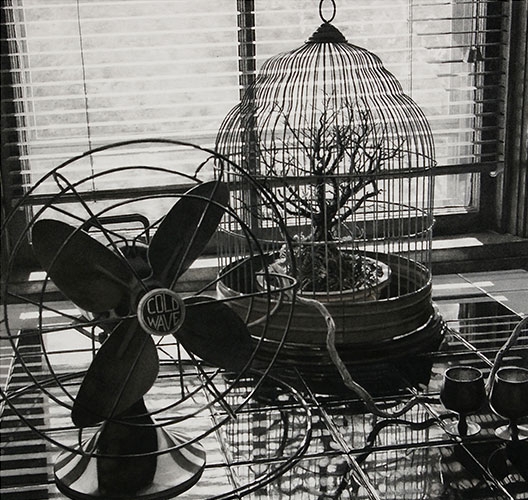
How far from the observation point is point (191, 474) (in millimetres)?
1480

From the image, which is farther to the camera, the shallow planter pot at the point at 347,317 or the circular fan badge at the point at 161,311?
the shallow planter pot at the point at 347,317

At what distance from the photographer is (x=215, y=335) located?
1576 mm

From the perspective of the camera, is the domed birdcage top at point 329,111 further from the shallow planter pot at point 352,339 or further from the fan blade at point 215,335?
the fan blade at point 215,335

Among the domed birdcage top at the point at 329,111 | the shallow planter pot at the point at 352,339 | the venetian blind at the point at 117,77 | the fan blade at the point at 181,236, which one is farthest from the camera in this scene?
the venetian blind at the point at 117,77

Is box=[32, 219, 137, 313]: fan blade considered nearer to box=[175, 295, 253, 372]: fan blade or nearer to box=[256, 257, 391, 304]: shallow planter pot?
box=[175, 295, 253, 372]: fan blade

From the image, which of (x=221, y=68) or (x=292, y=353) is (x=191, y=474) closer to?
(x=292, y=353)

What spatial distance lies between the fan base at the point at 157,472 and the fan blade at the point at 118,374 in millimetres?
73

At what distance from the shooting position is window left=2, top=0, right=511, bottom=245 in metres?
2.55

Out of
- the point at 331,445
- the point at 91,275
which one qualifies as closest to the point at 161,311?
the point at 91,275

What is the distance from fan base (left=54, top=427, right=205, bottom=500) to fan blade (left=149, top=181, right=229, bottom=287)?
0.27 metres

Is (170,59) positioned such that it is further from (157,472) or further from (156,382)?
(157,472)

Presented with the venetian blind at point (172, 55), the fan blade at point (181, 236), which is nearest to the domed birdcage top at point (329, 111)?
the venetian blind at point (172, 55)

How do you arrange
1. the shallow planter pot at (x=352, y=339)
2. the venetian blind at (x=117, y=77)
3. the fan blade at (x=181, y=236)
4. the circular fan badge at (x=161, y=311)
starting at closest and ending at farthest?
the circular fan badge at (x=161, y=311), the fan blade at (x=181, y=236), the shallow planter pot at (x=352, y=339), the venetian blind at (x=117, y=77)

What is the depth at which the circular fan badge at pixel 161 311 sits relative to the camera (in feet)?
4.47
